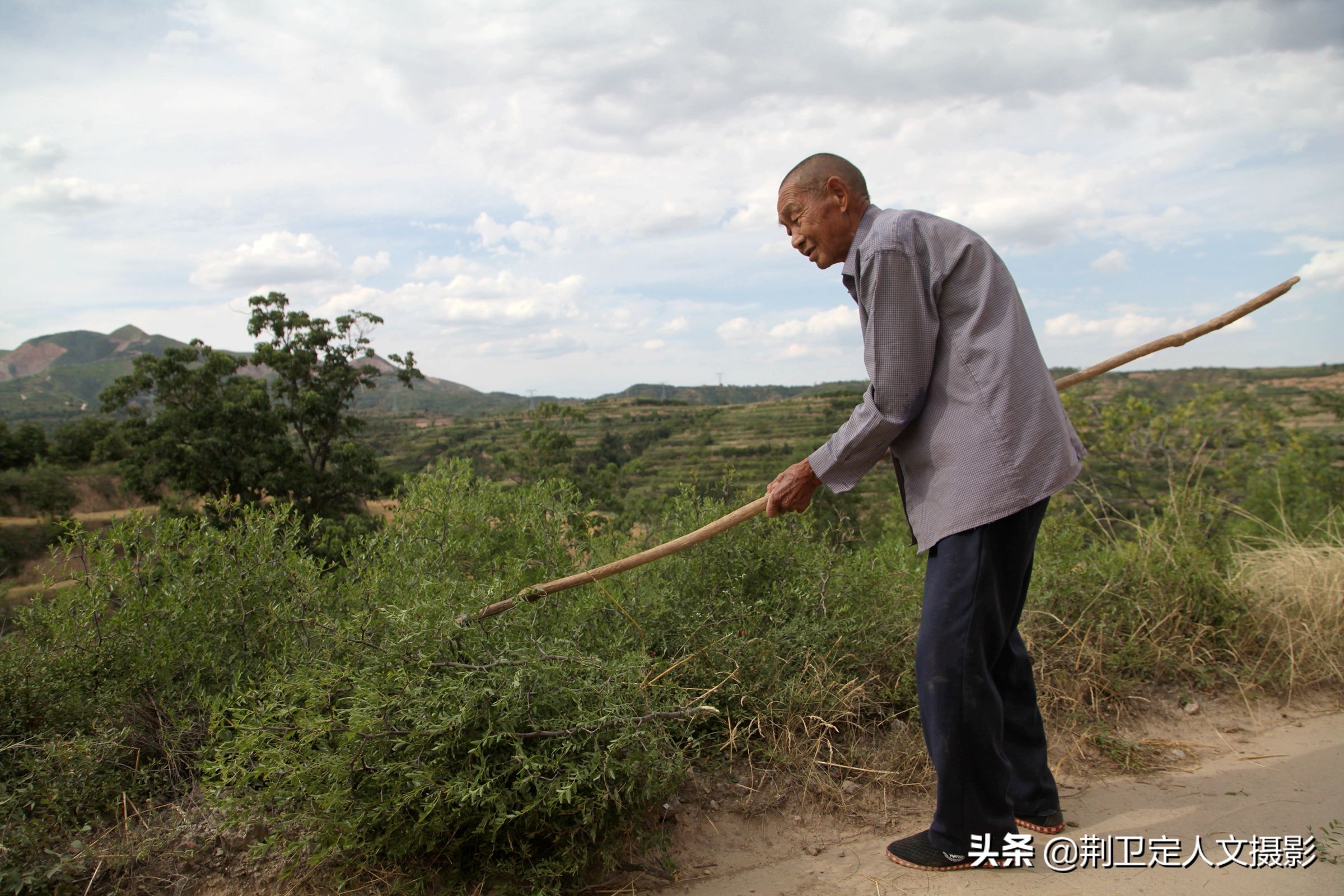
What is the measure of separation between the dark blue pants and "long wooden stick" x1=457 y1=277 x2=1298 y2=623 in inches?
24.0

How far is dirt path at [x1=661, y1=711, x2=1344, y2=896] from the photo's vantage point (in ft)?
7.33

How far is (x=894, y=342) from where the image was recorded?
222 centimetres

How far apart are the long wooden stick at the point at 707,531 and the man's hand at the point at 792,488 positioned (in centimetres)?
5

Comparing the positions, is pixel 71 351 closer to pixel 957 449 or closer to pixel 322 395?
pixel 322 395

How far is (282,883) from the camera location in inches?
84.5

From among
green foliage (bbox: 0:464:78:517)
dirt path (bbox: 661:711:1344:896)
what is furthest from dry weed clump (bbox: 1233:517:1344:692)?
green foliage (bbox: 0:464:78:517)

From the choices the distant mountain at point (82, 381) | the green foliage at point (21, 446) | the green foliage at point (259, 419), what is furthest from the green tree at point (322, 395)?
the distant mountain at point (82, 381)

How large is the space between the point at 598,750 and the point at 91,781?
5.14 feet

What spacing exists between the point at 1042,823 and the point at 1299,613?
8.08ft

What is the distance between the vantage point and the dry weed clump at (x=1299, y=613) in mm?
3805

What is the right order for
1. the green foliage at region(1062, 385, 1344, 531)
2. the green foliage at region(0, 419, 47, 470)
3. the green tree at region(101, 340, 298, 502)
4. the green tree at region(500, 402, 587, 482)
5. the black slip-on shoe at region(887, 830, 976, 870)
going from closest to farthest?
1. the black slip-on shoe at region(887, 830, 976, 870)
2. the green foliage at region(1062, 385, 1344, 531)
3. the green tree at region(500, 402, 587, 482)
4. the green tree at region(101, 340, 298, 502)
5. the green foliage at region(0, 419, 47, 470)

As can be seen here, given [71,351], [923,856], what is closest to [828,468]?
[923,856]

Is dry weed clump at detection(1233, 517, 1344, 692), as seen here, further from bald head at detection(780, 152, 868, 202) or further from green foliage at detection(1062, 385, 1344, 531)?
green foliage at detection(1062, 385, 1344, 531)

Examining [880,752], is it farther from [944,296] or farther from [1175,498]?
[1175,498]
